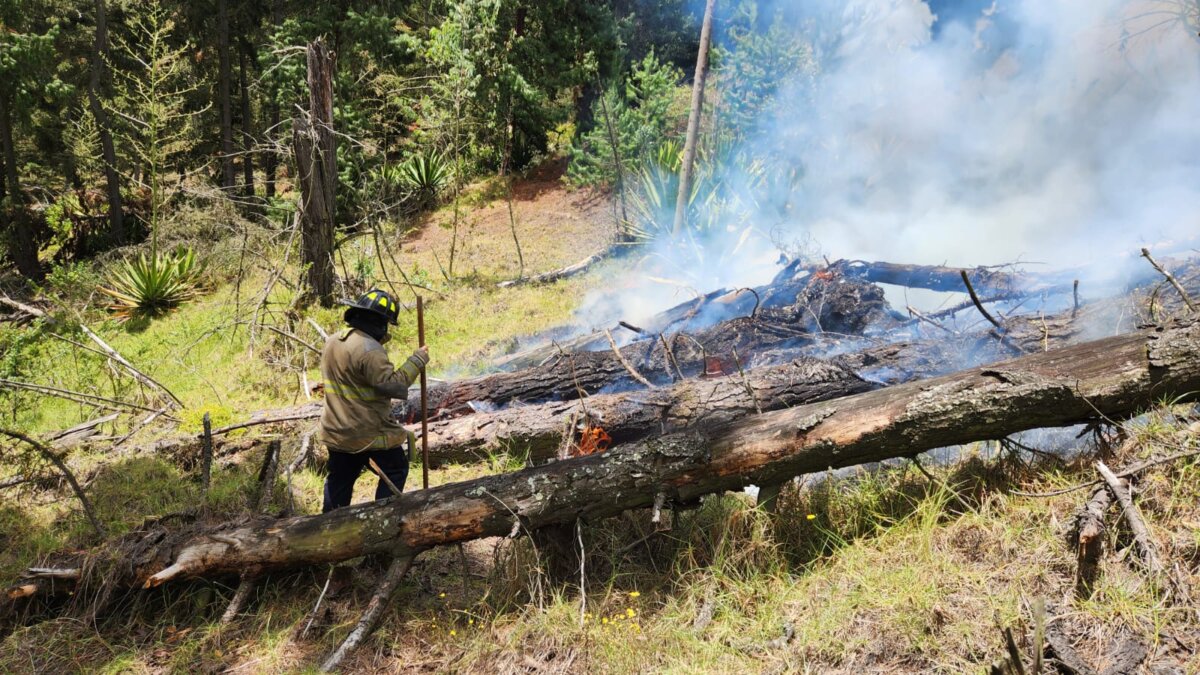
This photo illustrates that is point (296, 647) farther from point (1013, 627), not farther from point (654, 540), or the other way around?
point (1013, 627)

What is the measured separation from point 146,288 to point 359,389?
9.05 metres

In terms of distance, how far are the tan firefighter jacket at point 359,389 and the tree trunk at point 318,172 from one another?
5694 millimetres

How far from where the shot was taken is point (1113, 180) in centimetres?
817

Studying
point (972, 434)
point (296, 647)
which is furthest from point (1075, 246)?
point (296, 647)

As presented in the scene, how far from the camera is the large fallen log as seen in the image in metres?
3.39

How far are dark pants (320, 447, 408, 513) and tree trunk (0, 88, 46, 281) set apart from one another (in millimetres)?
13861

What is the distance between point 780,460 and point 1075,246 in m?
6.49

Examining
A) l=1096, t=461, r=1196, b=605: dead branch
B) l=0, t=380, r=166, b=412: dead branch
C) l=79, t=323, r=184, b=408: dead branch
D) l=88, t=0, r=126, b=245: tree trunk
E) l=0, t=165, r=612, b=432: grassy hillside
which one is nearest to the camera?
l=1096, t=461, r=1196, b=605: dead branch

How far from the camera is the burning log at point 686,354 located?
20.2 ft

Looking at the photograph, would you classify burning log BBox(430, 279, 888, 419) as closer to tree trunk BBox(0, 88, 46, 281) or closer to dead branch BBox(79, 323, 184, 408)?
dead branch BBox(79, 323, 184, 408)

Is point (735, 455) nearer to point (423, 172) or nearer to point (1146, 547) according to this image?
point (1146, 547)

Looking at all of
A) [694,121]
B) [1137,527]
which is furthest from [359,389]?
[694,121]

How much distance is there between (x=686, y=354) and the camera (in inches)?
256

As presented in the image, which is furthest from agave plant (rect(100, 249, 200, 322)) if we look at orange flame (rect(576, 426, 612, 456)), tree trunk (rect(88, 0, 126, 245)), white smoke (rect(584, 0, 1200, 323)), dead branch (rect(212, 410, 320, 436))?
orange flame (rect(576, 426, 612, 456))
